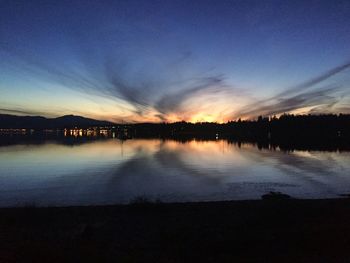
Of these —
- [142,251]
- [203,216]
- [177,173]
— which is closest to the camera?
[142,251]

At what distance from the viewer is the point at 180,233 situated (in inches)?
563

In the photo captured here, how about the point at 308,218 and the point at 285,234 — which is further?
the point at 308,218

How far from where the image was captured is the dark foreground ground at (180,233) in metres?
11.2

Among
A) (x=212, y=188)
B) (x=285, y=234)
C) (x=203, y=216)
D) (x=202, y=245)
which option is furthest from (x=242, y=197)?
(x=202, y=245)

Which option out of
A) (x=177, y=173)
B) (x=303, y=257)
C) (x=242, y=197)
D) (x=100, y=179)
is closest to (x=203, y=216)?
(x=303, y=257)

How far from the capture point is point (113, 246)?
1298 centimetres

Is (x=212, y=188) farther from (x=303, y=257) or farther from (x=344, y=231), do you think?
(x=303, y=257)

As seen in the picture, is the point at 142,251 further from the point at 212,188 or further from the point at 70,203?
the point at 212,188

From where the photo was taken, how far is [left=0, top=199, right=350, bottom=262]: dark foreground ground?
1125 centimetres

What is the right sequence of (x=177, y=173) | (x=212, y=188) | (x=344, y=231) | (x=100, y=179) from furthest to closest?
1. (x=177, y=173)
2. (x=100, y=179)
3. (x=212, y=188)
4. (x=344, y=231)

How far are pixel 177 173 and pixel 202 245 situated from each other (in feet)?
124

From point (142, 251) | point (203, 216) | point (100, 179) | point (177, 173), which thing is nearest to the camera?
point (142, 251)

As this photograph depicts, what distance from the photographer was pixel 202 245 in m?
12.7

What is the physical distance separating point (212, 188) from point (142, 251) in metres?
25.0
